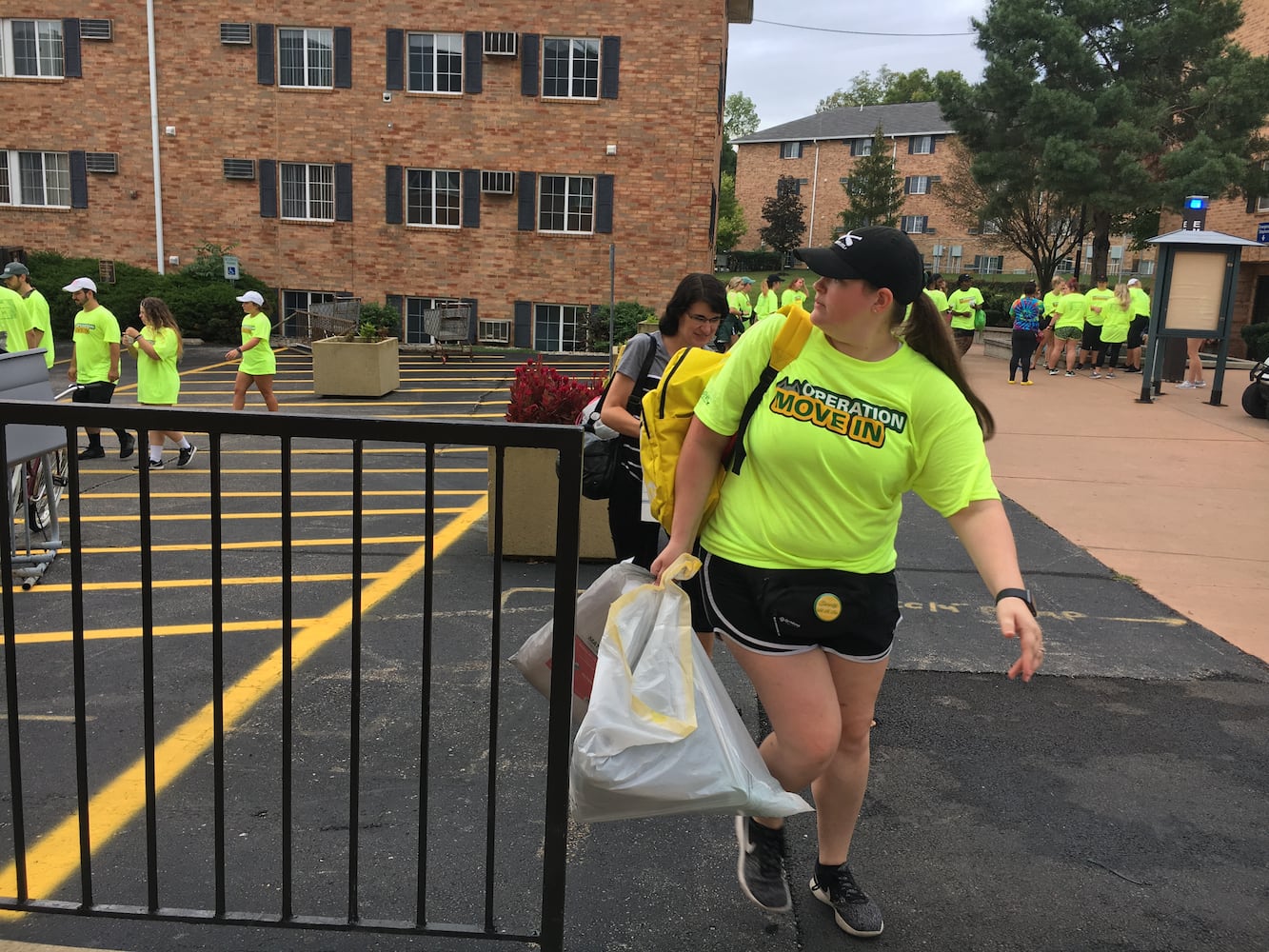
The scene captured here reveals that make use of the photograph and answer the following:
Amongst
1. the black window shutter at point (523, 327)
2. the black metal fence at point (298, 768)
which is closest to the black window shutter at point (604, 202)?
the black window shutter at point (523, 327)

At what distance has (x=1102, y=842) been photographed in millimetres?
3402

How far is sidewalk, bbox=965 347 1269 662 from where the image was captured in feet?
21.3

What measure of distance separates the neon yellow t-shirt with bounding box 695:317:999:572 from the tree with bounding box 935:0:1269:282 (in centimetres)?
2843

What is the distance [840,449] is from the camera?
2559 millimetres

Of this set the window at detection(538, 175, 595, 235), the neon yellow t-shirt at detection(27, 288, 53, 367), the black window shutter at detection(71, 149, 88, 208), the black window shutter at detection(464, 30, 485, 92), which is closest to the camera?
the neon yellow t-shirt at detection(27, 288, 53, 367)

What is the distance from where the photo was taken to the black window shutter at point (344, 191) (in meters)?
23.9

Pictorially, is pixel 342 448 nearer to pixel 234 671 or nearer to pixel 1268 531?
pixel 234 671

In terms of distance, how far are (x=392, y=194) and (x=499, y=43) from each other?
4.10 meters

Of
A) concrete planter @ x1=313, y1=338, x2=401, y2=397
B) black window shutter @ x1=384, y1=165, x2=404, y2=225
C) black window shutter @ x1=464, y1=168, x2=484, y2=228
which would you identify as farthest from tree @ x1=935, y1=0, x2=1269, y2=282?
concrete planter @ x1=313, y1=338, x2=401, y2=397

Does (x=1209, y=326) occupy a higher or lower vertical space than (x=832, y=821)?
higher

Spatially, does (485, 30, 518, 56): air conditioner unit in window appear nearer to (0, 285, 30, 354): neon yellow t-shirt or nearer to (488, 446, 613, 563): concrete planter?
(0, 285, 30, 354): neon yellow t-shirt

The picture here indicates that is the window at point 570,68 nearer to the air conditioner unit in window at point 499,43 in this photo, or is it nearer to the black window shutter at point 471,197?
the air conditioner unit in window at point 499,43

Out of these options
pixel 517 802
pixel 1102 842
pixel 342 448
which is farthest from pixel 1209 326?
pixel 517 802

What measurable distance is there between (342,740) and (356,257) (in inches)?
862
